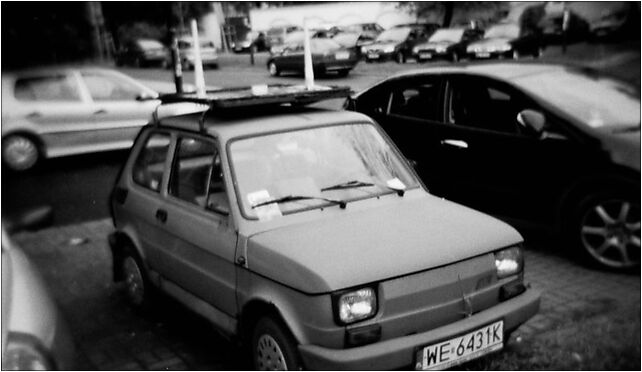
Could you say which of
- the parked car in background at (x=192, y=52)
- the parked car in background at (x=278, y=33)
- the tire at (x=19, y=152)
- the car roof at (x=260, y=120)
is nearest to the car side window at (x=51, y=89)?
the tire at (x=19, y=152)

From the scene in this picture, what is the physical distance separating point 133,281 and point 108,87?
12.3 feet

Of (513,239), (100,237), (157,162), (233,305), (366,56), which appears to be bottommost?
(100,237)

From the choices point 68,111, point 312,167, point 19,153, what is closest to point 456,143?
point 312,167

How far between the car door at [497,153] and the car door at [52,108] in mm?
4300

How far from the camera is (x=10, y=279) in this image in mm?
2490

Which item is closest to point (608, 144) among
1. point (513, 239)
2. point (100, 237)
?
point (513, 239)

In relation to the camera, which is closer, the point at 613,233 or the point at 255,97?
the point at 255,97

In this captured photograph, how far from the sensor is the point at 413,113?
6.18m

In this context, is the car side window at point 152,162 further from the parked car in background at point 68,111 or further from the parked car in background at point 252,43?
the parked car in background at point 68,111

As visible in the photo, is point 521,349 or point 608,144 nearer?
point 521,349

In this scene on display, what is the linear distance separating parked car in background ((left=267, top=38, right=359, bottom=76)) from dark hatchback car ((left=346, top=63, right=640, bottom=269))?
0.52 meters

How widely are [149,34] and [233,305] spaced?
4075 millimetres

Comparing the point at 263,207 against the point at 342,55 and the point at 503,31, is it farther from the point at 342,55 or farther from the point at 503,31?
the point at 503,31

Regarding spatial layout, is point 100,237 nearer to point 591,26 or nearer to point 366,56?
point 366,56
